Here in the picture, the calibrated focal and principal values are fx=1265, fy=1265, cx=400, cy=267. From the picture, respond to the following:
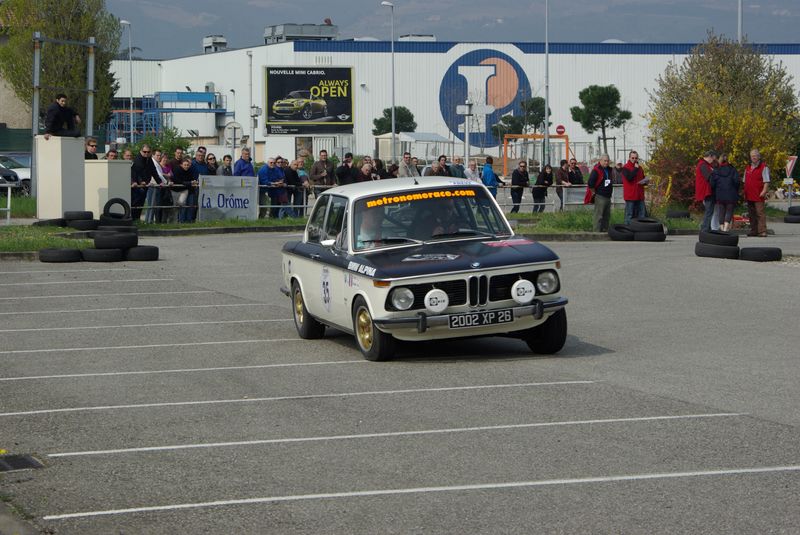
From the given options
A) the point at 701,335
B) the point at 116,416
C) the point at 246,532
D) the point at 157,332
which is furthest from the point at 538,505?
the point at 157,332

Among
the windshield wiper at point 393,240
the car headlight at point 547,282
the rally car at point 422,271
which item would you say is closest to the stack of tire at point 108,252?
the rally car at point 422,271

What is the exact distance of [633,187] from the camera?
97.1 ft

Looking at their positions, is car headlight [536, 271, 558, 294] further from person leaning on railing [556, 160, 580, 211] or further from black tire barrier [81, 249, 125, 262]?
person leaning on railing [556, 160, 580, 211]

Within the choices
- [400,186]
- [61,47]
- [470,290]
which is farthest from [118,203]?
[61,47]

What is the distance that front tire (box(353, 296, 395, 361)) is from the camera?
11008mm

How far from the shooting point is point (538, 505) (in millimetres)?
6207

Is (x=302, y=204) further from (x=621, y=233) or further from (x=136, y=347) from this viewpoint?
(x=136, y=347)

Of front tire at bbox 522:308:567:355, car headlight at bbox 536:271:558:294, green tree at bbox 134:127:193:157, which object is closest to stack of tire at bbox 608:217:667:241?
front tire at bbox 522:308:567:355

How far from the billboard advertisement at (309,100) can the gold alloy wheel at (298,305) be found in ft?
188

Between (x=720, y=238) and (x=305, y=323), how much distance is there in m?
11.9

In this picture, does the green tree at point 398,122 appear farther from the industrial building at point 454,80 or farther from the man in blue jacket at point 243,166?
the man in blue jacket at point 243,166

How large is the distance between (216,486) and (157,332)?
724cm

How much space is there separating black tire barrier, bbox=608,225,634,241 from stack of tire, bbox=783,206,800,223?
11.1 metres

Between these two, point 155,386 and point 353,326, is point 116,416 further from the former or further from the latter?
point 353,326
